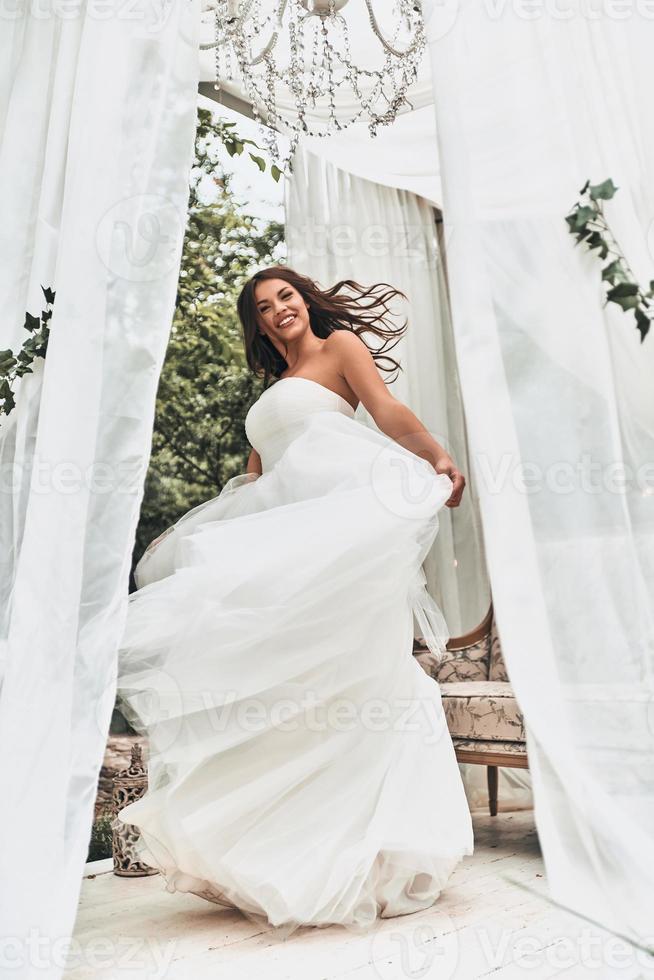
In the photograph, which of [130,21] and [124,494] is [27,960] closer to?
[124,494]

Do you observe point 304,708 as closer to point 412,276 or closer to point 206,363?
point 412,276

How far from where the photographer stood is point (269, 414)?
254cm

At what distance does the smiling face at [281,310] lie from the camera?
8.89ft

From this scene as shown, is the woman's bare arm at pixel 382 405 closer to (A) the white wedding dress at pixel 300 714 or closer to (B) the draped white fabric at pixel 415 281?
(A) the white wedding dress at pixel 300 714

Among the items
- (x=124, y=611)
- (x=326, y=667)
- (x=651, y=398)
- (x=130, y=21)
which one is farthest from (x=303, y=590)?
(x=130, y=21)

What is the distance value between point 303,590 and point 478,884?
1052 mm

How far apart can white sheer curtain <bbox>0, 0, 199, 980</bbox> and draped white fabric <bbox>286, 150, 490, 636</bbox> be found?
77.1 inches

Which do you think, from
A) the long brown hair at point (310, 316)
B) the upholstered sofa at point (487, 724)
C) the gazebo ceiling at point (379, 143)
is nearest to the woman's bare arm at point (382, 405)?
the long brown hair at point (310, 316)

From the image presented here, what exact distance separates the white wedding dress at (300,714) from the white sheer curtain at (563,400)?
2.32ft

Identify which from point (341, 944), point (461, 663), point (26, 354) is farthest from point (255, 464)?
point (341, 944)

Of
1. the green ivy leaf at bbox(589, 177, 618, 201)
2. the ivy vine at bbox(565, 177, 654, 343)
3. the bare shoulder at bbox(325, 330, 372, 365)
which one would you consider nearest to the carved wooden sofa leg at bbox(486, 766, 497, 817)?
the bare shoulder at bbox(325, 330, 372, 365)

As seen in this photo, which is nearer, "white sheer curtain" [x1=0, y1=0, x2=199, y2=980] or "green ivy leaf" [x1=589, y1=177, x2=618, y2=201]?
"green ivy leaf" [x1=589, y1=177, x2=618, y2=201]

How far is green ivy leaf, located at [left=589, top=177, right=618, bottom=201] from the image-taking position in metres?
1.30

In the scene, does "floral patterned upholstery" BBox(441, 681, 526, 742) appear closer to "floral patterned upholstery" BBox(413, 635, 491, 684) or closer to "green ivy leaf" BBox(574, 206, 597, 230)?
"floral patterned upholstery" BBox(413, 635, 491, 684)
